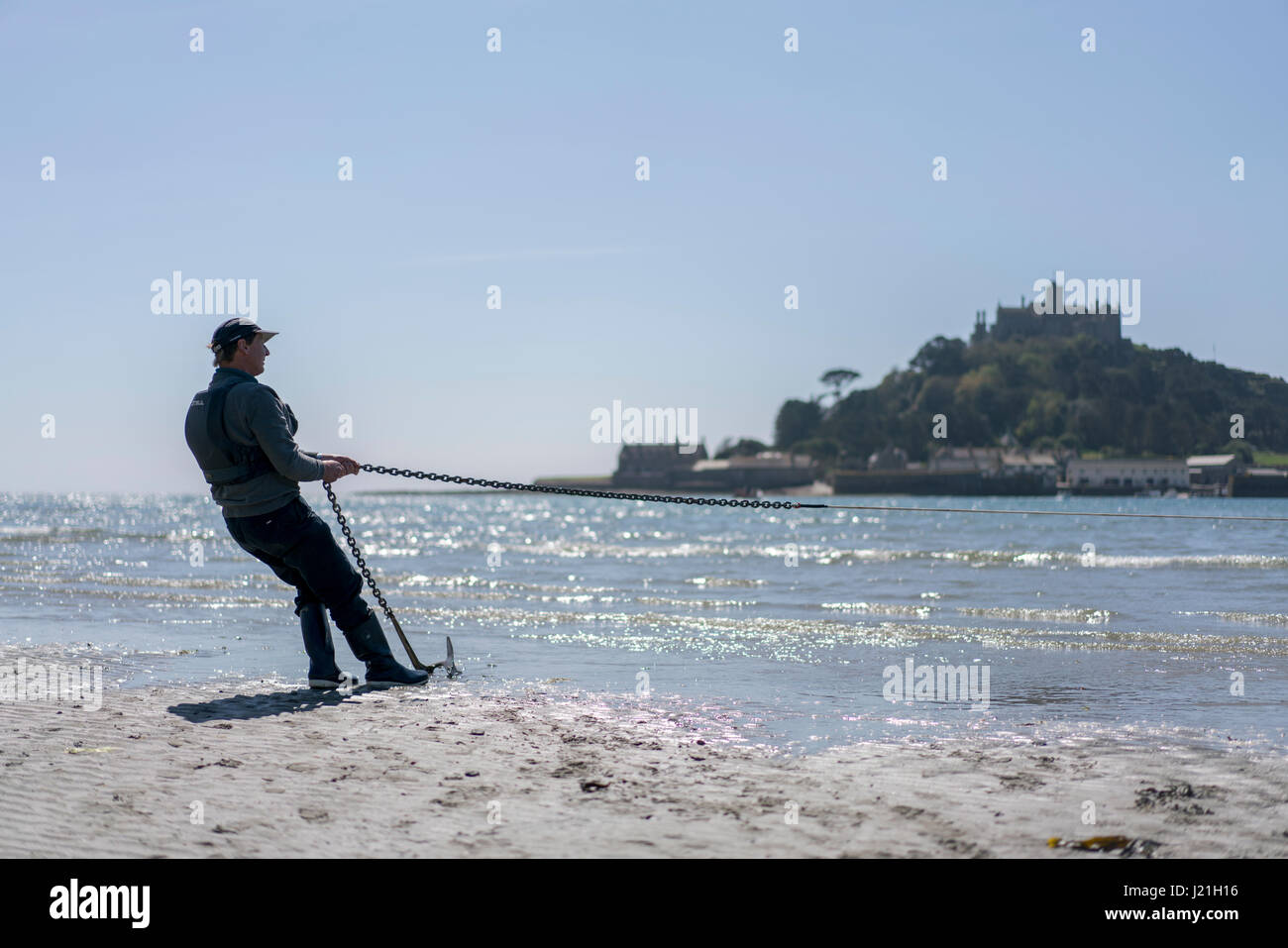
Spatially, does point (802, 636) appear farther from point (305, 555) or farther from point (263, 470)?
point (263, 470)

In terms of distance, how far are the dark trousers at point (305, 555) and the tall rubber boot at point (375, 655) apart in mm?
96

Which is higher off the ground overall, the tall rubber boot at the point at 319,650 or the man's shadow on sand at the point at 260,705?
the tall rubber boot at the point at 319,650

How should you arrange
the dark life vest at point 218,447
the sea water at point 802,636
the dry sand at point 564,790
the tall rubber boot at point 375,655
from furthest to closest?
1. the tall rubber boot at point 375,655
2. the sea water at point 802,636
3. the dark life vest at point 218,447
4. the dry sand at point 564,790

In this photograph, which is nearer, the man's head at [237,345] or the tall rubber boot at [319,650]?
the man's head at [237,345]

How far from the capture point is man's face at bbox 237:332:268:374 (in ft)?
20.1

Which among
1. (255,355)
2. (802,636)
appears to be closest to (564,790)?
(255,355)

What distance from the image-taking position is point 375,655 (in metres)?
6.71

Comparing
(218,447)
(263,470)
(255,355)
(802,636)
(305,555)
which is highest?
(255,355)

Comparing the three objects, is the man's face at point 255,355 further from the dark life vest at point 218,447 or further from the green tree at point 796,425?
the green tree at point 796,425

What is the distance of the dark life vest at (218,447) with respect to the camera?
5.93 meters

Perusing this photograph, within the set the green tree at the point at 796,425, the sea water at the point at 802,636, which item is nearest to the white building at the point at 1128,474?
the green tree at the point at 796,425

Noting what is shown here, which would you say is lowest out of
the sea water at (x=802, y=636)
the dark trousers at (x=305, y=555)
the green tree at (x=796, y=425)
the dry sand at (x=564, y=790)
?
the sea water at (x=802, y=636)

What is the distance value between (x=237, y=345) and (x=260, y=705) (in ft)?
6.42
